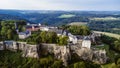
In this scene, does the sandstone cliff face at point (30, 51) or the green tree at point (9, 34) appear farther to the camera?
the green tree at point (9, 34)

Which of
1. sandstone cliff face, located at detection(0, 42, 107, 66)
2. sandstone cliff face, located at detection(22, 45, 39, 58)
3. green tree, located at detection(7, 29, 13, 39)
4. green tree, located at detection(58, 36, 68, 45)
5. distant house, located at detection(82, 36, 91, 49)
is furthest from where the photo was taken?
green tree, located at detection(7, 29, 13, 39)

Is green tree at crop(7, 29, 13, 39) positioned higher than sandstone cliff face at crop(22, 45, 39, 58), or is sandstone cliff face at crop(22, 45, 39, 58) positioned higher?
green tree at crop(7, 29, 13, 39)

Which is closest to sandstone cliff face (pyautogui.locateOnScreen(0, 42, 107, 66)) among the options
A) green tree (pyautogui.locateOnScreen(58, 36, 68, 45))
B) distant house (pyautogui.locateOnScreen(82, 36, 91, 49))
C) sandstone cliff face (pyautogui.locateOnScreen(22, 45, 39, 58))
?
sandstone cliff face (pyautogui.locateOnScreen(22, 45, 39, 58))

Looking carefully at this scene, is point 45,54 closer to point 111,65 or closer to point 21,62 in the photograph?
point 21,62

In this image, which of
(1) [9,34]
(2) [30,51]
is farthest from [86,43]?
(1) [9,34]

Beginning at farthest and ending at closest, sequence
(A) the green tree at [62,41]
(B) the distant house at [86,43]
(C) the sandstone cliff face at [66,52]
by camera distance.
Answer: (A) the green tree at [62,41] → (B) the distant house at [86,43] → (C) the sandstone cliff face at [66,52]

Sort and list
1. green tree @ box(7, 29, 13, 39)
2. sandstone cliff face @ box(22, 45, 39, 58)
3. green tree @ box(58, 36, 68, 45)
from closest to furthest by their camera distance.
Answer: sandstone cliff face @ box(22, 45, 39, 58), green tree @ box(58, 36, 68, 45), green tree @ box(7, 29, 13, 39)

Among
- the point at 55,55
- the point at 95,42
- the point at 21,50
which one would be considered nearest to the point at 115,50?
the point at 95,42

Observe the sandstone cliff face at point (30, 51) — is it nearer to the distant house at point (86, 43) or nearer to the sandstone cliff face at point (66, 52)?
the sandstone cliff face at point (66, 52)

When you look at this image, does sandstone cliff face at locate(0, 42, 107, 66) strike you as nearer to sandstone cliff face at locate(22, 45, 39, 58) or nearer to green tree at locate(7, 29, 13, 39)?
sandstone cliff face at locate(22, 45, 39, 58)

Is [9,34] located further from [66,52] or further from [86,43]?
[86,43]

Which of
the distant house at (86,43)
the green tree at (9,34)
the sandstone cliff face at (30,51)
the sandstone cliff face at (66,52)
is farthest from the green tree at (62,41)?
the green tree at (9,34)

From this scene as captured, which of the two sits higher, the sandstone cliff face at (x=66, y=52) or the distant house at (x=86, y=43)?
the distant house at (x=86, y=43)
